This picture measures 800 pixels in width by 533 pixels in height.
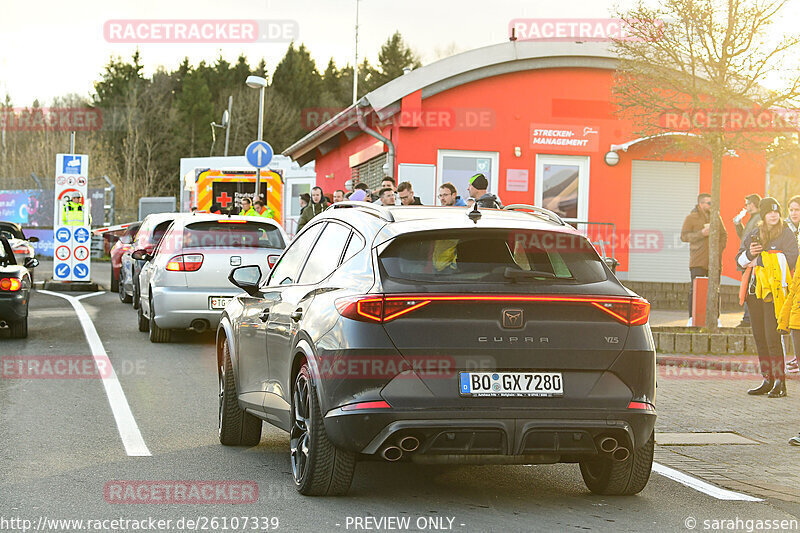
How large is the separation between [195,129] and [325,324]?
95887 mm

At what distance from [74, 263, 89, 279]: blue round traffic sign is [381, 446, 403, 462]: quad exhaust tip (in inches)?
857

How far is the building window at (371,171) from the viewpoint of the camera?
27.3 metres

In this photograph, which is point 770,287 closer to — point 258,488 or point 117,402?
point 117,402

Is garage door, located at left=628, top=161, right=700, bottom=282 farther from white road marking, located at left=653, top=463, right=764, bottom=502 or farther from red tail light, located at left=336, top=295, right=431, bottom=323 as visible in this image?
red tail light, located at left=336, top=295, right=431, bottom=323

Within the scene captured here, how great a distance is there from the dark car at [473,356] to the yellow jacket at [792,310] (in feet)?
13.2

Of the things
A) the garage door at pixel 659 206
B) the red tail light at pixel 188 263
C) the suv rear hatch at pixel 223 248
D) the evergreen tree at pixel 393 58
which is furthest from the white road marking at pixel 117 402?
the evergreen tree at pixel 393 58

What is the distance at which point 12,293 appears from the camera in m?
14.8

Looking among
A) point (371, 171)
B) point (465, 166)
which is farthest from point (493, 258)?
point (371, 171)


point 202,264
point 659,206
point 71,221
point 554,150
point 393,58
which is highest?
point 393,58

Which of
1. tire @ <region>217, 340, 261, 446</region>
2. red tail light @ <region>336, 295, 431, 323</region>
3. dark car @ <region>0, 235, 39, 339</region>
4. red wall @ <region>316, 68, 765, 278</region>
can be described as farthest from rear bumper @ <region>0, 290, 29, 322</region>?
red wall @ <region>316, 68, 765, 278</region>

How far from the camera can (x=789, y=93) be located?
54.2 ft

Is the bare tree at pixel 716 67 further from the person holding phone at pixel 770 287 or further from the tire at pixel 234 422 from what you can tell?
the tire at pixel 234 422

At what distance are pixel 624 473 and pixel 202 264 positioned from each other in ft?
30.9

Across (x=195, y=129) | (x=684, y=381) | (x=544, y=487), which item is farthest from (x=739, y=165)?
(x=195, y=129)
